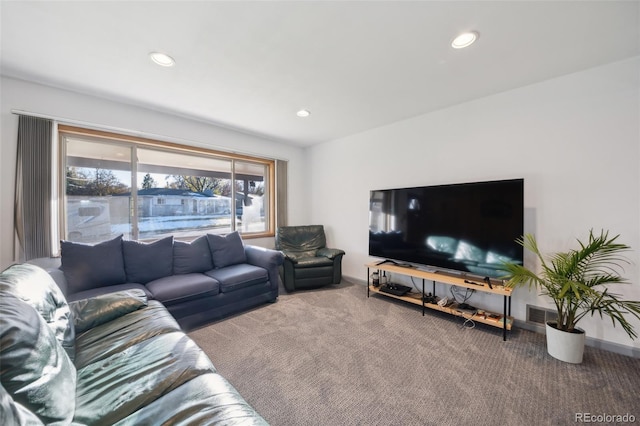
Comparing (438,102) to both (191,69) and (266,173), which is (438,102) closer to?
(191,69)

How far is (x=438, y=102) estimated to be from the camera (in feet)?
9.27

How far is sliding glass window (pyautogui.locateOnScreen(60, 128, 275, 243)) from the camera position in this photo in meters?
2.80

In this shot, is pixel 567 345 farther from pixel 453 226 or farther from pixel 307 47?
pixel 307 47

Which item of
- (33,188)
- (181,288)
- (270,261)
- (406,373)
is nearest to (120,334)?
(181,288)

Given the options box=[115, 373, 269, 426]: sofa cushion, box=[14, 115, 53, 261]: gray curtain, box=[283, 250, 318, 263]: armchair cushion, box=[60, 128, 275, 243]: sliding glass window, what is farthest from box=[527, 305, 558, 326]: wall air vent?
box=[14, 115, 53, 261]: gray curtain

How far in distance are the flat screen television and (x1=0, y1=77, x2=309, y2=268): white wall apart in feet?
8.48

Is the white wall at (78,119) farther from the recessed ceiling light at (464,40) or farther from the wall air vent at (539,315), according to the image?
the wall air vent at (539,315)

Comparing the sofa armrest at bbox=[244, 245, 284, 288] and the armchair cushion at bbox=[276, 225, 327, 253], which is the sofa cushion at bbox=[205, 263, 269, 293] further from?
the armchair cushion at bbox=[276, 225, 327, 253]

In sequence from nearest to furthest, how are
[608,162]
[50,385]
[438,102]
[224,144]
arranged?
1. [50,385]
2. [608,162]
3. [438,102]
4. [224,144]

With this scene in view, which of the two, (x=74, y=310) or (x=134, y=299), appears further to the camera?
(x=134, y=299)

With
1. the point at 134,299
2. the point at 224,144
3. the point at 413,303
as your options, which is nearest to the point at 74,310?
the point at 134,299

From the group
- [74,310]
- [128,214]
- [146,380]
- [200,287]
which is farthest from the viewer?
[128,214]

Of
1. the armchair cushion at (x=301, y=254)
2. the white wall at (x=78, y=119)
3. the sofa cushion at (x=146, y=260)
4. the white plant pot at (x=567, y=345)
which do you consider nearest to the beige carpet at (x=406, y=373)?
the white plant pot at (x=567, y=345)

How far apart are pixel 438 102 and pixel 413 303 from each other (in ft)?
8.27
